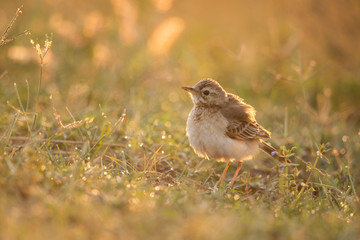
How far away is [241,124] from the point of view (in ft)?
15.7

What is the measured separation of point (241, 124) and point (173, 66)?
3.63 m

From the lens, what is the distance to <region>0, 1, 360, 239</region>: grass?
9.14 ft

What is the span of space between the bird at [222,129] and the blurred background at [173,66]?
62 cm

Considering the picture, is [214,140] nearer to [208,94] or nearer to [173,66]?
[208,94]

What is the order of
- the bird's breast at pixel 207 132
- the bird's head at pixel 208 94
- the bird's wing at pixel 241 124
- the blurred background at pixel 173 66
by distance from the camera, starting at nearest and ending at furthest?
1. the bird's breast at pixel 207 132
2. the bird's wing at pixel 241 124
3. the bird's head at pixel 208 94
4. the blurred background at pixel 173 66

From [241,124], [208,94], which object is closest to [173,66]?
[208,94]

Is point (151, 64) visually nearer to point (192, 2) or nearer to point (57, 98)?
point (57, 98)

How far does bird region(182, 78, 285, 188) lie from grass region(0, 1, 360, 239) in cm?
27

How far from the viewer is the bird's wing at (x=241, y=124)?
4.74 meters

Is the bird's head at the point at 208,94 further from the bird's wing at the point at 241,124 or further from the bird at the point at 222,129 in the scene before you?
the bird's wing at the point at 241,124

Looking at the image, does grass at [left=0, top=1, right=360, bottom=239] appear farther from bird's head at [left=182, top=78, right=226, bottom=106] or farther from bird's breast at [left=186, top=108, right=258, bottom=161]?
bird's head at [left=182, top=78, right=226, bottom=106]

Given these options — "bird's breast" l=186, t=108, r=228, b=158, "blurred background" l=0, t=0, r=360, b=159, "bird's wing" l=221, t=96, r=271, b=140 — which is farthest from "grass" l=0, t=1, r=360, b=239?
"bird's wing" l=221, t=96, r=271, b=140

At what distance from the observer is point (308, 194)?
411 centimetres

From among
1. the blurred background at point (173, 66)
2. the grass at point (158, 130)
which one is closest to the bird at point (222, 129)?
the grass at point (158, 130)
